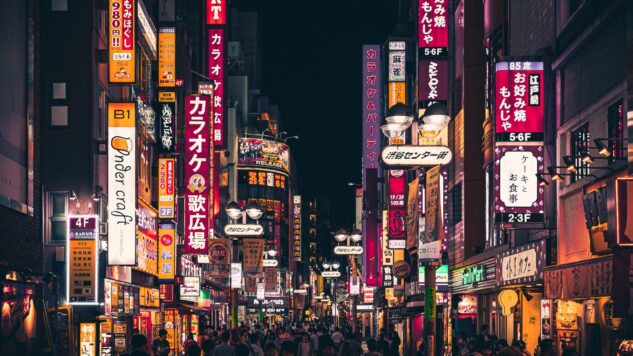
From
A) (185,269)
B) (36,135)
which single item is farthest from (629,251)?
(185,269)

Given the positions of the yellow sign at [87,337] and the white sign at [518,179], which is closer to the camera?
the white sign at [518,179]

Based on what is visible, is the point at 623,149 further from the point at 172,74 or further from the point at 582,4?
the point at 172,74

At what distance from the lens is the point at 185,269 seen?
49781 mm

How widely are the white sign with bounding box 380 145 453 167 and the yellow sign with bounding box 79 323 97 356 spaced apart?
1427cm

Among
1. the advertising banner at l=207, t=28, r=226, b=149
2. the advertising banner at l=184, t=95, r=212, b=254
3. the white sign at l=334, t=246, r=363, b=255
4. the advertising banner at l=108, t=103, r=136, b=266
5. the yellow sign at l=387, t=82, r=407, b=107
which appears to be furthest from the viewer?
the yellow sign at l=387, t=82, r=407, b=107

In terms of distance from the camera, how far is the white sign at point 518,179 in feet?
87.3

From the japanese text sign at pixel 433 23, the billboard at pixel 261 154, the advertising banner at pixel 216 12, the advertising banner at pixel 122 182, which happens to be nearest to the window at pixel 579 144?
the advertising banner at pixel 122 182

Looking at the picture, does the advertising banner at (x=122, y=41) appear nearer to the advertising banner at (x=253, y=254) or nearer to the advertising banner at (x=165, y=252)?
the advertising banner at (x=165, y=252)

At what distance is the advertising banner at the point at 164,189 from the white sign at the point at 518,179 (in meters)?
17.4

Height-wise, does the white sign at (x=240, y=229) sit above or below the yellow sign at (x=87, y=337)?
above

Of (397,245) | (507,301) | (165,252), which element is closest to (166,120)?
(165,252)

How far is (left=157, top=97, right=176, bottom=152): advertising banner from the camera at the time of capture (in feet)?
138

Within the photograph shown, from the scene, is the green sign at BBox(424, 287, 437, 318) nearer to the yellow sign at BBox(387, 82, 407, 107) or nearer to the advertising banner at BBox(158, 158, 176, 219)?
the advertising banner at BBox(158, 158, 176, 219)

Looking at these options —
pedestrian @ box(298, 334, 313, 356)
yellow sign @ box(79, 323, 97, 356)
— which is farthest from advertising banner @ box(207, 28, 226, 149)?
pedestrian @ box(298, 334, 313, 356)
